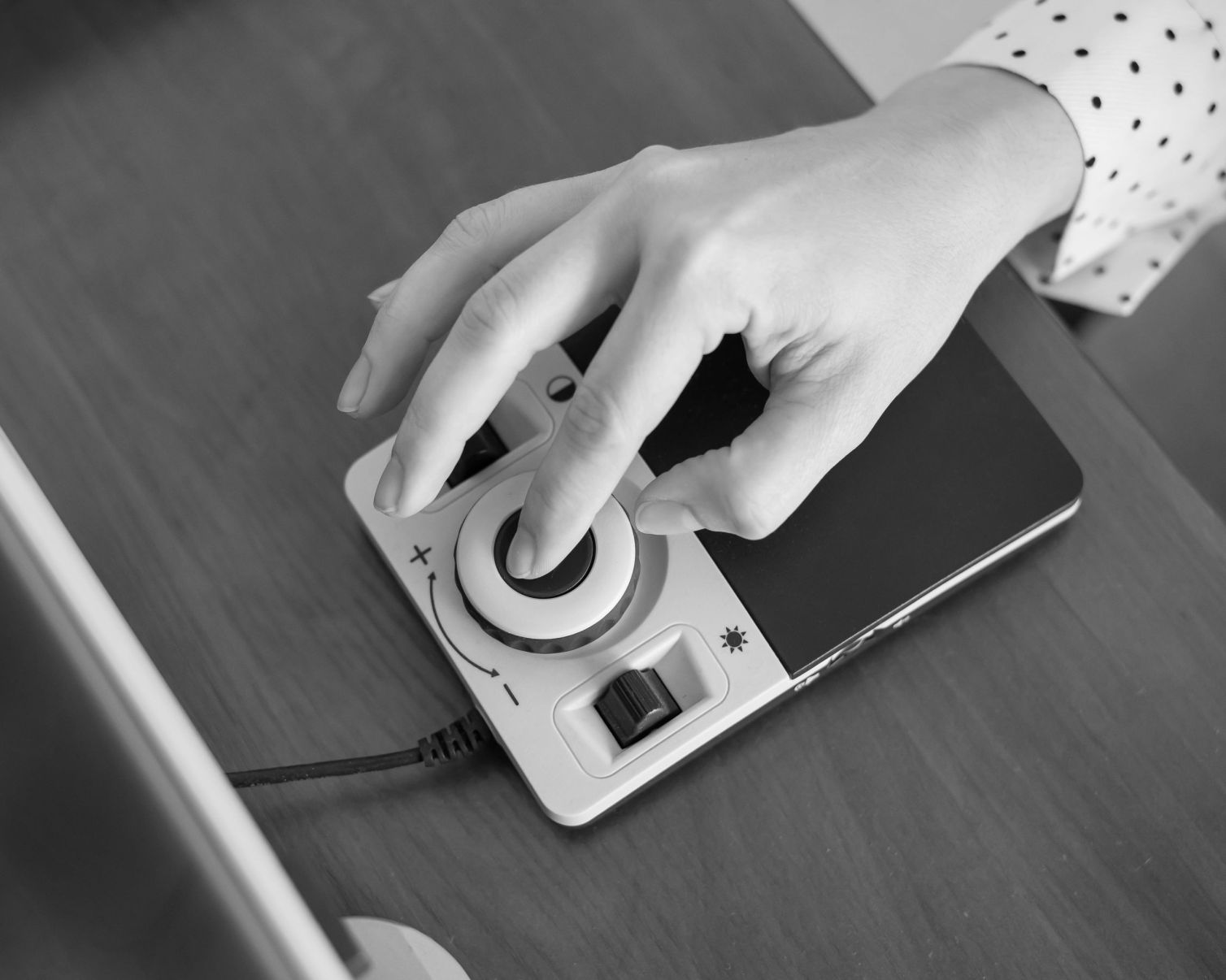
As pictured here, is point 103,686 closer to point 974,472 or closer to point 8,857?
point 8,857

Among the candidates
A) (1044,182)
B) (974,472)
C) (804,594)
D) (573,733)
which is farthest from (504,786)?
(1044,182)

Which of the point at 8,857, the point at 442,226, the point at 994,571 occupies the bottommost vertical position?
the point at 994,571

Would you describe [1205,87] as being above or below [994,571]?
above

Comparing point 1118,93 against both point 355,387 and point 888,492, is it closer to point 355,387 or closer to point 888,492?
point 888,492

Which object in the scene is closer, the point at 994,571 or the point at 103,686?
the point at 103,686

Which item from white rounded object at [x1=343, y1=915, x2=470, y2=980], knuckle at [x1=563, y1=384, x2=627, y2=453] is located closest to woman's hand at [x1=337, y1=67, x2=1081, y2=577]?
knuckle at [x1=563, y1=384, x2=627, y2=453]

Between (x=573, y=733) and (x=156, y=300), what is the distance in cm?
32

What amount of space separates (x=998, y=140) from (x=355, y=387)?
1.13ft

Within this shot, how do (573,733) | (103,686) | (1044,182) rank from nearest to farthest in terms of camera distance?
(103,686)
(573,733)
(1044,182)

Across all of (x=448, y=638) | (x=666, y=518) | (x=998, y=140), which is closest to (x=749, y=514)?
(x=666, y=518)

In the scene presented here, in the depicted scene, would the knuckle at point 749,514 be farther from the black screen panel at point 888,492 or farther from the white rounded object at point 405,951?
the white rounded object at point 405,951

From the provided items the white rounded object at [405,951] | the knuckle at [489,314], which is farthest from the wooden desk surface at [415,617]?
the knuckle at [489,314]

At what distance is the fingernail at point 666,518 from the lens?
18.0 inches

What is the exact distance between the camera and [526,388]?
51cm
